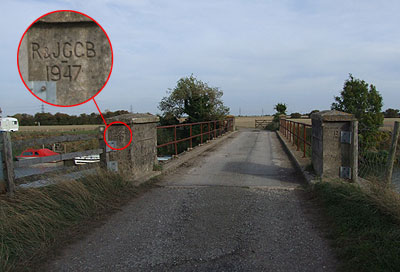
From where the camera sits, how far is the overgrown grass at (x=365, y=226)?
9.73 ft

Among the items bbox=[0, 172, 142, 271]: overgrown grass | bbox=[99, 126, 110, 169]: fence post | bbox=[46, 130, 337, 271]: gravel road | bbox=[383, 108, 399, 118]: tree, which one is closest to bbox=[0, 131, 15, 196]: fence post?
bbox=[0, 172, 142, 271]: overgrown grass

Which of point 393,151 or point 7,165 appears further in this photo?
point 393,151

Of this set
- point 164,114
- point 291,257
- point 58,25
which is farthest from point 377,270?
point 164,114

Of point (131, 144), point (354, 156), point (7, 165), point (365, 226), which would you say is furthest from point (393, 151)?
point (7, 165)

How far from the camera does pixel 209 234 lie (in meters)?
3.95

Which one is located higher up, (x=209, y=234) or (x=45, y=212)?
(x=45, y=212)

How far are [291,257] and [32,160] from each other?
145 inches

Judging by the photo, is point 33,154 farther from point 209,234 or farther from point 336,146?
point 209,234

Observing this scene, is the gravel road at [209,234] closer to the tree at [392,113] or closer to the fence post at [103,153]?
the fence post at [103,153]

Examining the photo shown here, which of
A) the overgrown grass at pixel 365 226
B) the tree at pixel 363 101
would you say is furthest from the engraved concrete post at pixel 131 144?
the tree at pixel 363 101

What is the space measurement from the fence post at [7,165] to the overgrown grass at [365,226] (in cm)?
427

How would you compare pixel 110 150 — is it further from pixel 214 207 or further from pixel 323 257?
pixel 323 257

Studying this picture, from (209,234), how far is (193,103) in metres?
27.5

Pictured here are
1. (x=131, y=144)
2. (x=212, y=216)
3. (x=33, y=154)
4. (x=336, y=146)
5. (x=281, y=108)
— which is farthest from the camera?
(x=281, y=108)
